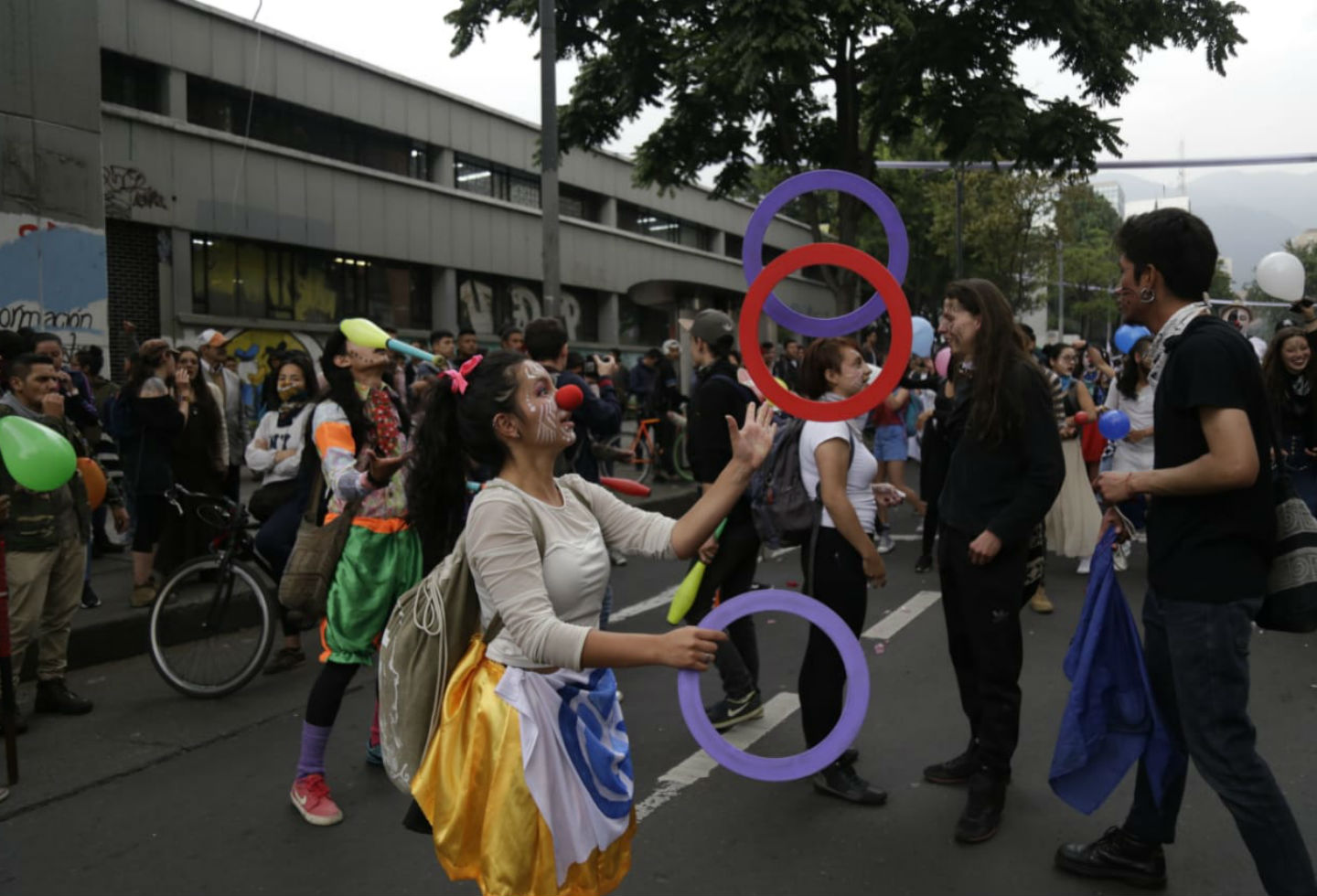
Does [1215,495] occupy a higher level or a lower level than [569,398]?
lower

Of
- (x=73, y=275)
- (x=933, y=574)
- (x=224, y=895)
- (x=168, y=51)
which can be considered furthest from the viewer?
(x=168, y=51)

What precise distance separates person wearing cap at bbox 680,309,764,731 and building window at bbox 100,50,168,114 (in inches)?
636

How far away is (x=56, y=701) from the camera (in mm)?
5273

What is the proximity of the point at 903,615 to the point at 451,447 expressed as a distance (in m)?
4.86

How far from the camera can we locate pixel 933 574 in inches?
331

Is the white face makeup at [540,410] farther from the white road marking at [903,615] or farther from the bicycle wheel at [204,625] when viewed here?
the white road marking at [903,615]

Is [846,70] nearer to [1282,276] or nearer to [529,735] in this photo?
[1282,276]

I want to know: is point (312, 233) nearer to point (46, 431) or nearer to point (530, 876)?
point (46, 431)

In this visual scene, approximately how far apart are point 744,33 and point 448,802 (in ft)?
44.0

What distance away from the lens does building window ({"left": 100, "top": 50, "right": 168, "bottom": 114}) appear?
56.6 ft

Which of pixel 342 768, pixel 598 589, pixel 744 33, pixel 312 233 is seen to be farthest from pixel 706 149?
pixel 598 589

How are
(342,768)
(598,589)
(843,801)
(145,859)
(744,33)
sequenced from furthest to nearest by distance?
1. (744,33)
2. (342,768)
3. (843,801)
4. (145,859)
5. (598,589)

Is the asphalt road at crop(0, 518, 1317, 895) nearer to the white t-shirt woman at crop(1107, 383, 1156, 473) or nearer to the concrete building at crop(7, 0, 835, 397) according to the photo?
the white t-shirt woman at crop(1107, 383, 1156, 473)

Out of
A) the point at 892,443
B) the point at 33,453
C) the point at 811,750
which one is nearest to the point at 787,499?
the point at 811,750
